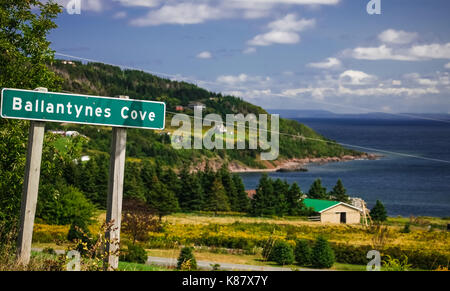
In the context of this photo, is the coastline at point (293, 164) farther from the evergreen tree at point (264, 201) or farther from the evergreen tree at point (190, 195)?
the evergreen tree at point (264, 201)

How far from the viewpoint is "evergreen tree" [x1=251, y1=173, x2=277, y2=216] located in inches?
1777

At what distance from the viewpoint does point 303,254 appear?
2167cm

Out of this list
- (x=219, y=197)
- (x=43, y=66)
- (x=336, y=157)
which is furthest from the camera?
(x=336, y=157)

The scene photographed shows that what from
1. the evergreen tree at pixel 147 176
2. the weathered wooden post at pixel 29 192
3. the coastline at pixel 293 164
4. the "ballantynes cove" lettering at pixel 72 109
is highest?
the coastline at pixel 293 164

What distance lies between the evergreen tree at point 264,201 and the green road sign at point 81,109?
4119cm

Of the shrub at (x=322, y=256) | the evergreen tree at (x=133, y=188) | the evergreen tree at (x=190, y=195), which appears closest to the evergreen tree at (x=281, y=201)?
the evergreen tree at (x=190, y=195)

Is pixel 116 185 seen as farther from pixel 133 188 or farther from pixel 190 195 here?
pixel 190 195

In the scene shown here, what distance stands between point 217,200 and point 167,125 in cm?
8083

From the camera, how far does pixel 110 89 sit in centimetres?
15025

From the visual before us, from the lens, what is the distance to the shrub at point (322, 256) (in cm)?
2067

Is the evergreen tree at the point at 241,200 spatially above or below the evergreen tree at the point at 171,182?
below
